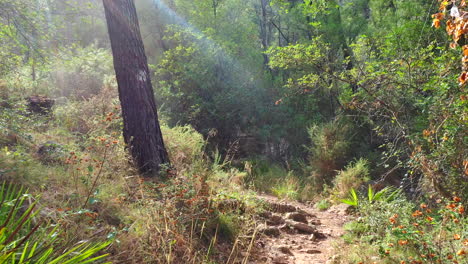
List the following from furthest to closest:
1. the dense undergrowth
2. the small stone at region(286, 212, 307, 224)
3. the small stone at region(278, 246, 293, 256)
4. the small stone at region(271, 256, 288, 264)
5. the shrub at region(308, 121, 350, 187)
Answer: the shrub at region(308, 121, 350, 187), the small stone at region(286, 212, 307, 224), the small stone at region(278, 246, 293, 256), the small stone at region(271, 256, 288, 264), the dense undergrowth

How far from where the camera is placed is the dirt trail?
3639mm

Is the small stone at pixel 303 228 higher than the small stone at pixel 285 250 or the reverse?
the reverse

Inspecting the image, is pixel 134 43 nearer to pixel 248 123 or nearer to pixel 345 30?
pixel 248 123

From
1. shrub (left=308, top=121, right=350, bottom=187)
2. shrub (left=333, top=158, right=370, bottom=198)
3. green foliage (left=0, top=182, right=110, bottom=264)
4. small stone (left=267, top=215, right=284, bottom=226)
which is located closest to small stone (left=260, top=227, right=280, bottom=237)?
small stone (left=267, top=215, right=284, bottom=226)

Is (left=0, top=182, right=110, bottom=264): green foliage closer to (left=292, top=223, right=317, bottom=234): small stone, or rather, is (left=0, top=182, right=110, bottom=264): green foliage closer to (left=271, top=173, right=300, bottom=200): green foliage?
(left=292, top=223, right=317, bottom=234): small stone

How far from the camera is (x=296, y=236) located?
443 cm

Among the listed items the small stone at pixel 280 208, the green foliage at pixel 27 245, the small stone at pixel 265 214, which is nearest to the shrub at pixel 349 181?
the small stone at pixel 280 208

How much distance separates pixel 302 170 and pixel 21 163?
781 cm

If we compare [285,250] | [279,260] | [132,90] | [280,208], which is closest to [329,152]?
[280,208]

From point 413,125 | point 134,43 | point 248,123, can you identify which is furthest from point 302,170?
point 134,43

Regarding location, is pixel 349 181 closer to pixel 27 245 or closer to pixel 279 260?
pixel 279 260

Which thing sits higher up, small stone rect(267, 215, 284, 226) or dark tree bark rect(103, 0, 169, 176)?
dark tree bark rect(103, 0, 169, 176)

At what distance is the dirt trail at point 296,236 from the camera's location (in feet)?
11.9

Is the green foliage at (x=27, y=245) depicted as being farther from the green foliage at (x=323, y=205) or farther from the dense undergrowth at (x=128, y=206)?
the green foliage at (x=323, y=205)
